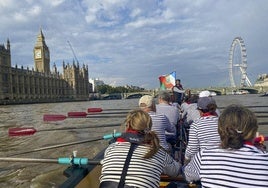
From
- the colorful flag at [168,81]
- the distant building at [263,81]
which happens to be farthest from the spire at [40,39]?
the colorful flag at [168,81]

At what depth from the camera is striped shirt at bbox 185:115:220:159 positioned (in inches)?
132

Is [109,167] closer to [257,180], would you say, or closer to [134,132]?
[134,132]

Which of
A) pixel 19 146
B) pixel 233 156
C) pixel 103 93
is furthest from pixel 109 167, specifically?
pixel 103 93

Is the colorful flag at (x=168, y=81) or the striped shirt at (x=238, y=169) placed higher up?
the colorful flag at (x=168, y=81)

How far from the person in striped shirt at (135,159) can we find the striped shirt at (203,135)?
0.90m

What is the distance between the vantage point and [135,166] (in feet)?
7.90

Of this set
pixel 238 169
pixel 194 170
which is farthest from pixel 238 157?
pixel 194 170

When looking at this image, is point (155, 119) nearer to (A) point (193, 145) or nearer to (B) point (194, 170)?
(A) point (193, 145)

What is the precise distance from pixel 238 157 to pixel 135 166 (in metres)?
0.84

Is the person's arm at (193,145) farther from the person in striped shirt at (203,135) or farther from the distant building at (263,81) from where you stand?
the distant building at (263,81)

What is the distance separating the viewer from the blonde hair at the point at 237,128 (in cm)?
193

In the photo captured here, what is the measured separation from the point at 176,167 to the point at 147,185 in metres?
0.55

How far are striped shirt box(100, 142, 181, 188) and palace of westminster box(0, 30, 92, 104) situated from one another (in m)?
76.4

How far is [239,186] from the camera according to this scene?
1.92 metres
